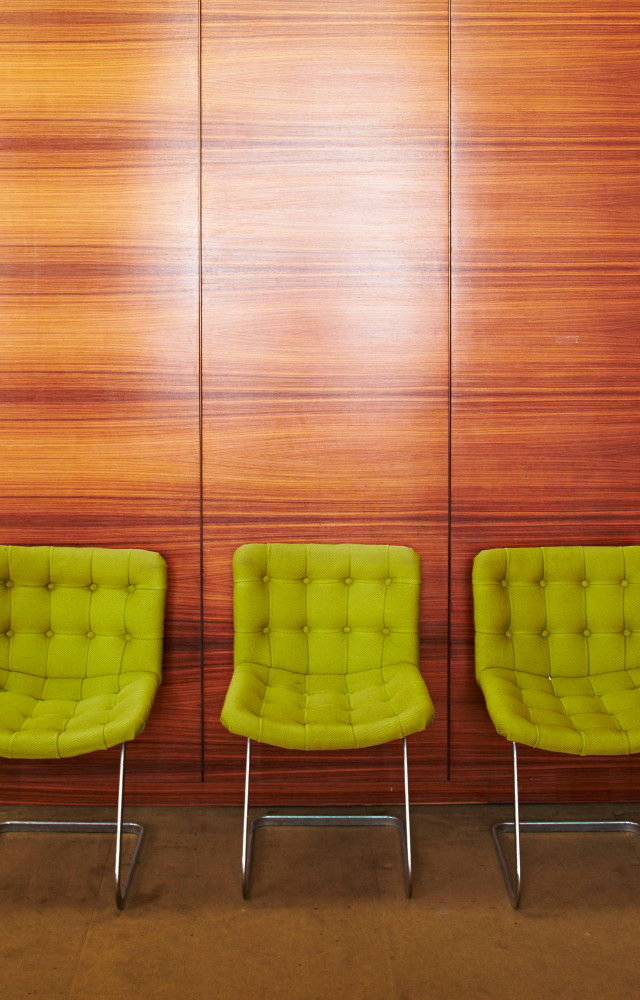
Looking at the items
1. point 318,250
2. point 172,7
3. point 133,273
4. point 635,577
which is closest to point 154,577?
point 133,273

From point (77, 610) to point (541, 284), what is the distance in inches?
78.6

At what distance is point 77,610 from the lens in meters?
2.54

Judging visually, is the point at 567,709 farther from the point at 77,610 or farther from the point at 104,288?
the point at 104,288

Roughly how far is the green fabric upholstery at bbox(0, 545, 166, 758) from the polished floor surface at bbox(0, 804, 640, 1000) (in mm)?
549

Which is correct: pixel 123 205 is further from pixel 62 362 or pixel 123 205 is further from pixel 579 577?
pixel 579 577

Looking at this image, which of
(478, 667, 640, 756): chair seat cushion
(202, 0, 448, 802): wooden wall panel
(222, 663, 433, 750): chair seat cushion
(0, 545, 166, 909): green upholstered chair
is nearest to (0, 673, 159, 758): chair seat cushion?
(0, 545, 166, 909): green upholstered chair

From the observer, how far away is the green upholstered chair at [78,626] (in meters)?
2.46

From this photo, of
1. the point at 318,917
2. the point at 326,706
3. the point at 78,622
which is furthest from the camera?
the point at 78,622

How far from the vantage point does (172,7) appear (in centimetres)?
256

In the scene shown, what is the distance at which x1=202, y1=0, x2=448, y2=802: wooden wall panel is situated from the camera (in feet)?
8.44

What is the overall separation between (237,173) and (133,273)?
0.51 metres

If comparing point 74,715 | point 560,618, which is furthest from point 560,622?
point 74,715

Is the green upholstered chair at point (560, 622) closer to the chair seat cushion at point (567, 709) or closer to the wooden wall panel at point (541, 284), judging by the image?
the chair seat cushion at point (567, 709)

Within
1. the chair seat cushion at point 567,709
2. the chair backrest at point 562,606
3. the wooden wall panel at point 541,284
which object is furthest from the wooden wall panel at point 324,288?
the chair seat cushion at point 567,709
